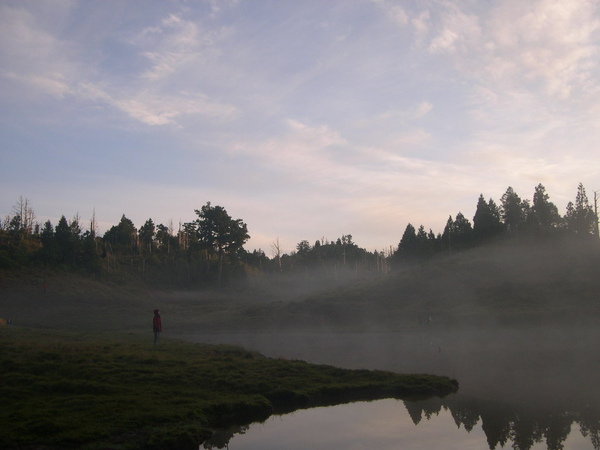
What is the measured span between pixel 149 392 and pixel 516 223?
113m

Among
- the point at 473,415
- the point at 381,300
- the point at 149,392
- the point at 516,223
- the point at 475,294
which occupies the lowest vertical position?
the point at 473,415

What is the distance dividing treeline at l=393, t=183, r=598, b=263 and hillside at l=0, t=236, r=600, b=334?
22.8ft

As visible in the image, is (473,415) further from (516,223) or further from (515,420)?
(516,223)

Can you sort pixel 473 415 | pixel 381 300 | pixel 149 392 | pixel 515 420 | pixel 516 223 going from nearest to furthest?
pixel 515 420 → pixel 473 415 → pixel 149 392 → pixel 381 300 → pixel 516 223

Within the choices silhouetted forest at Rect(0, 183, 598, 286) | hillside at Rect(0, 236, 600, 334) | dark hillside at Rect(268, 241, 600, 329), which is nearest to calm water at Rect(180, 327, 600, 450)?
dark hillside at Rect(268, 241, 600, 329)

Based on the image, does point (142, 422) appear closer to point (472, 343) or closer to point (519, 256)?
point (472, 343)

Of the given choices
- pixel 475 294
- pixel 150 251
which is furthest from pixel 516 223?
pixel 150 251

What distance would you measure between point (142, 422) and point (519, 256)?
94.1m

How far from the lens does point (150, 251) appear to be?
13462 centimetres

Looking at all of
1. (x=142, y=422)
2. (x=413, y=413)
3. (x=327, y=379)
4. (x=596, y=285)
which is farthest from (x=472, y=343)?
(x=596, y=285)

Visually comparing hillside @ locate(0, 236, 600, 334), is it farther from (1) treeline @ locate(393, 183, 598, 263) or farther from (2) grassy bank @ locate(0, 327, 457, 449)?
(2) grassy bank @ locate(0, 327, 457, 449)

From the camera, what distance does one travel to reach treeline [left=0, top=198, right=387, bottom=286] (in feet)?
341

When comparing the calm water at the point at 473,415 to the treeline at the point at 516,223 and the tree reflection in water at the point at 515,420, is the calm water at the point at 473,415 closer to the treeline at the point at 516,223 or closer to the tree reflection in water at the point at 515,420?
the tree reflection in water at the point at 515,420

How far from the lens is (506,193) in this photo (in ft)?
397
